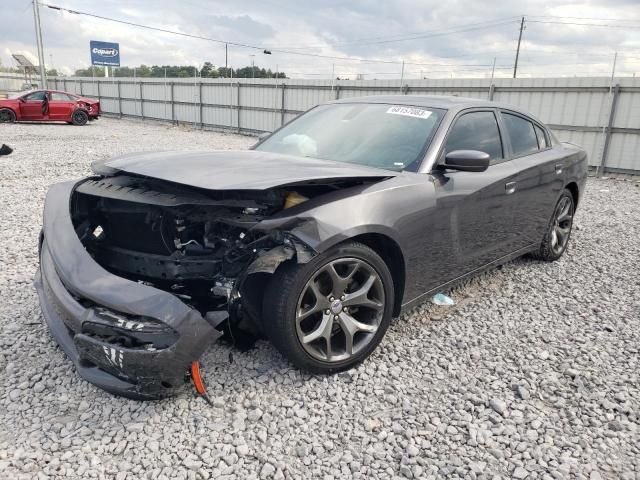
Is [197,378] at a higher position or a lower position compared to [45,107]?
lower

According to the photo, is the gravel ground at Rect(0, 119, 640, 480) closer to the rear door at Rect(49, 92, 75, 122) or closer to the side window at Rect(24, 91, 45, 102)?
the rear door at Rect(49, 92, 75, 122)

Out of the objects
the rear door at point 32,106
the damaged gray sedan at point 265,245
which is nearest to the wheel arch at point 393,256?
the damaged gray sedan at point 265,245

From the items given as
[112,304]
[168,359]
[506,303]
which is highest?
[112,304]

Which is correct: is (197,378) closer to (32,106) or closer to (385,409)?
(385,409)

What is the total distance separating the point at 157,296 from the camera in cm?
229

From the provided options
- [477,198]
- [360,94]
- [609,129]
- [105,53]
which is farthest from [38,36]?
[477,198]

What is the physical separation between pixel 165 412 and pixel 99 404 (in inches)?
13.8

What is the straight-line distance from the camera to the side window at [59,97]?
21.0m

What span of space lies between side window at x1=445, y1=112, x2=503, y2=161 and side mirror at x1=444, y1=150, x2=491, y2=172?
0.23 m

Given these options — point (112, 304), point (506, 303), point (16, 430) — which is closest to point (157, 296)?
point (112, 304)

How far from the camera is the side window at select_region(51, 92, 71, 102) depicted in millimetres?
21000

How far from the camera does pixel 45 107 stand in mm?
20828

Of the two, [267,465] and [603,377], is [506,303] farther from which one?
[267,465]

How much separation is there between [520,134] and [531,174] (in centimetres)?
43
